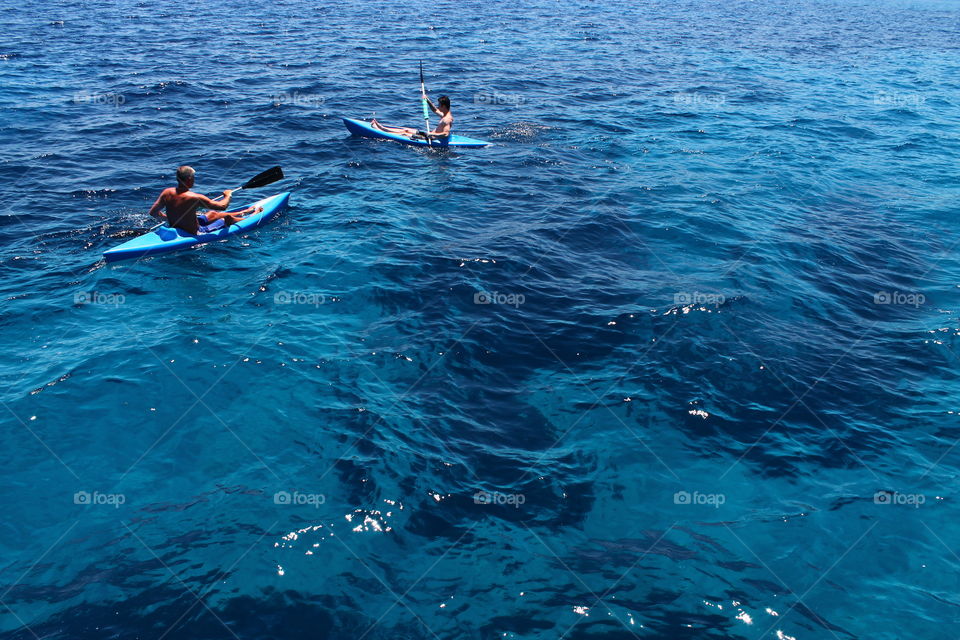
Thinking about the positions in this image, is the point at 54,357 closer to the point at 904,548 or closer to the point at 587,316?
the point at 587,316

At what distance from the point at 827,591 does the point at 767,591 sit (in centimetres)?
85

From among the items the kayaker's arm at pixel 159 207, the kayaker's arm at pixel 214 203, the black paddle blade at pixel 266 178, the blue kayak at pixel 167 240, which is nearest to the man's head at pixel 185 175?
the kayaker's arm at pixel 214 203

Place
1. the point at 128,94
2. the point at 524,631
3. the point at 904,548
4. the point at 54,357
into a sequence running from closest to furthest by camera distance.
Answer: the point at 524,631, the point at 904,548, the point at 54,357, the point at 128,94

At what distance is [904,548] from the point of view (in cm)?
928

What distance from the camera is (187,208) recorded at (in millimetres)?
15594

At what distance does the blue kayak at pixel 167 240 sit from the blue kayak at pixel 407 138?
26.7 feet

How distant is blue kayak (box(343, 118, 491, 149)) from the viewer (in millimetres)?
24000

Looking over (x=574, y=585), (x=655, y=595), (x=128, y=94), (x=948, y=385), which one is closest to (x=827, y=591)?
(x=655, y=595)

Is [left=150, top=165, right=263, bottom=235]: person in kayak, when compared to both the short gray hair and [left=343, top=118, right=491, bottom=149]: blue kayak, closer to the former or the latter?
the short gray hair

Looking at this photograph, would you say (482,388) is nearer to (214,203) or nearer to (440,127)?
(214,203)

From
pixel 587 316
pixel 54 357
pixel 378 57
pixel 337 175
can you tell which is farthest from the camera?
pixel 378 57

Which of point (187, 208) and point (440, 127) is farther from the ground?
point (440, 127)

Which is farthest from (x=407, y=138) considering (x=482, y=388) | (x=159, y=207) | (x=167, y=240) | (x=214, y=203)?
(x=482, y=388)

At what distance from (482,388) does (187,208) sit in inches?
364
